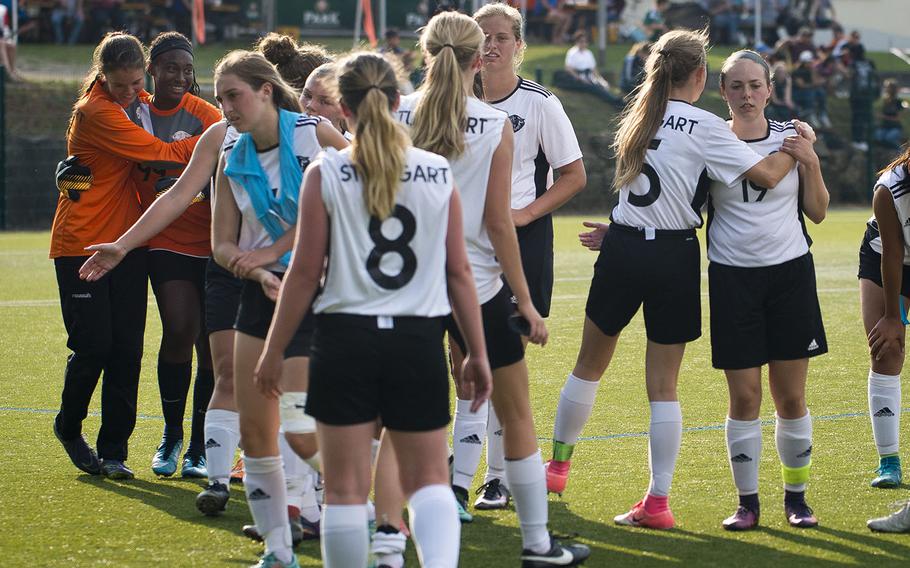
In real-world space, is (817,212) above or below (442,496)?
above

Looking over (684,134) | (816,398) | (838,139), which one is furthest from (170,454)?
(838,139)

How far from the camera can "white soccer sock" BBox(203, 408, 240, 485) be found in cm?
526

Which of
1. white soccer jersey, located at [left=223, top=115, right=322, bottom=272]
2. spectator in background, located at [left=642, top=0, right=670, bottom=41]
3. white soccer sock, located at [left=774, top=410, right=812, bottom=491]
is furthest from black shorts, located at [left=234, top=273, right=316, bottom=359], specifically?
spectator in background, located at [left=642, top=0, right=670, bottom=41]

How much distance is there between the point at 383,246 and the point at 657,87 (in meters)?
1.93

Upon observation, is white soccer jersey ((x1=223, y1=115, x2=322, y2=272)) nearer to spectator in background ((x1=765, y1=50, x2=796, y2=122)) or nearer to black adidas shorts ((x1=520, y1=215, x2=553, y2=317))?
black adidas shorts ((x1=520, y1=215, x2=553, y2=317))

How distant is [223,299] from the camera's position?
5.12m

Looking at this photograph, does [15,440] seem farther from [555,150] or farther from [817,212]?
[817,212]

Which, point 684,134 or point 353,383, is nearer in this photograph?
point 353,383

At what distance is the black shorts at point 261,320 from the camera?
448 centimetres

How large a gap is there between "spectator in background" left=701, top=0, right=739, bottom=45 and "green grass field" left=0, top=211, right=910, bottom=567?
26.5 metres

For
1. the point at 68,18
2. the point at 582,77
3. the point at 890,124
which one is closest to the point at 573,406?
the point at 582,77

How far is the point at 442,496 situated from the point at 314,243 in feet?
2.62

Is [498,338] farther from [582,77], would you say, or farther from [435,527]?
[582,77]

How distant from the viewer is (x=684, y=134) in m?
5.09
